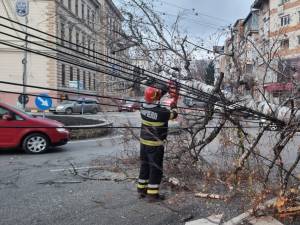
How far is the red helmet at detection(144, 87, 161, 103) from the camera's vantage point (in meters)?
6.49

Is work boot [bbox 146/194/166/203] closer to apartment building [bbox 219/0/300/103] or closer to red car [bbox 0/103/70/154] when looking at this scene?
apartment building [bbox 219/0/300/103]

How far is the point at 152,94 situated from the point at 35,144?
6.90 metres

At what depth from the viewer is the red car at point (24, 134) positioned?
12102 millimetres

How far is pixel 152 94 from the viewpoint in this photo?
6520 millimetres

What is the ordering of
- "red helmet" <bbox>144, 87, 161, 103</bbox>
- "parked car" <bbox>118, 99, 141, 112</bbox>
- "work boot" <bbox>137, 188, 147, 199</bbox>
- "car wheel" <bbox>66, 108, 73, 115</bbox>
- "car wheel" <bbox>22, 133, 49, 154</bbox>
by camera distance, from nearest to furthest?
"parked car" <bbox>118, 99, 141, 112</bbox> < "red helmet" <bbox>144, 87, 161, 103</bbox> < "work boot" <bbox>137, 188, 147, 199</bbox> < "car wheel" <bbox>22, 133, 49, 154</bbox> < "car wheel" <bbox>66, 108, 73, 115</bbox>

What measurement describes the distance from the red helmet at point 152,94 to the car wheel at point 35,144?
22.2 ft

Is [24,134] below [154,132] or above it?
below

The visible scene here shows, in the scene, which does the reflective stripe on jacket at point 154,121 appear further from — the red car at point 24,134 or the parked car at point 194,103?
the red car at point 24,134

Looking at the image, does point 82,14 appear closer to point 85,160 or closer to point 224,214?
point 85,160

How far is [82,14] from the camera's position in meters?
8.48

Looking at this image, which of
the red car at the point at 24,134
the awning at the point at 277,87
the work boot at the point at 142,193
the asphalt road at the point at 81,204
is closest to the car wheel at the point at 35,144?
the red car at the point at 24,134

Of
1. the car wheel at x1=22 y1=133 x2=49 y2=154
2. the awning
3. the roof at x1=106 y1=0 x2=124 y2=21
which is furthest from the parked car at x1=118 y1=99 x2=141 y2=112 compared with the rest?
the car wheel at x1=22 y1=133 x2=49 y2=154

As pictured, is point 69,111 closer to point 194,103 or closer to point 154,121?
point 194,103

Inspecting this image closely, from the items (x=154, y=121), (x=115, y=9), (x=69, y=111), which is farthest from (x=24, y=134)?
(x=69, y=111)
